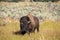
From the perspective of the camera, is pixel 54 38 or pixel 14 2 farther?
pixel 14 2

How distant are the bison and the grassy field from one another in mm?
45

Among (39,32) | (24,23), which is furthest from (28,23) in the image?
(39,32)

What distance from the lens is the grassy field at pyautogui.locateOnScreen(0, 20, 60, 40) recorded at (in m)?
2.70

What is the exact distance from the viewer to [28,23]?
9.28ft

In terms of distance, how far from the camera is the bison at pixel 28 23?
278 cm

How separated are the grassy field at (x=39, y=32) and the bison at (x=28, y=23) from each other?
0.04 m

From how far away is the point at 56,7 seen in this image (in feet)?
9.43

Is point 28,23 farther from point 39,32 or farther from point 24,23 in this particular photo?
point 39,32

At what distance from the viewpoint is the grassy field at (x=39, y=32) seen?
270 cm

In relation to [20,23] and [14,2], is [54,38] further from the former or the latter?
[14,2]

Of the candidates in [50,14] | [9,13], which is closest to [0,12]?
[9,13]

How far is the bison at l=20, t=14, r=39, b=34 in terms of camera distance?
278cm

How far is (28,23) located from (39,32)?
154 mm

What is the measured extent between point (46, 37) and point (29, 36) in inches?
6.5
